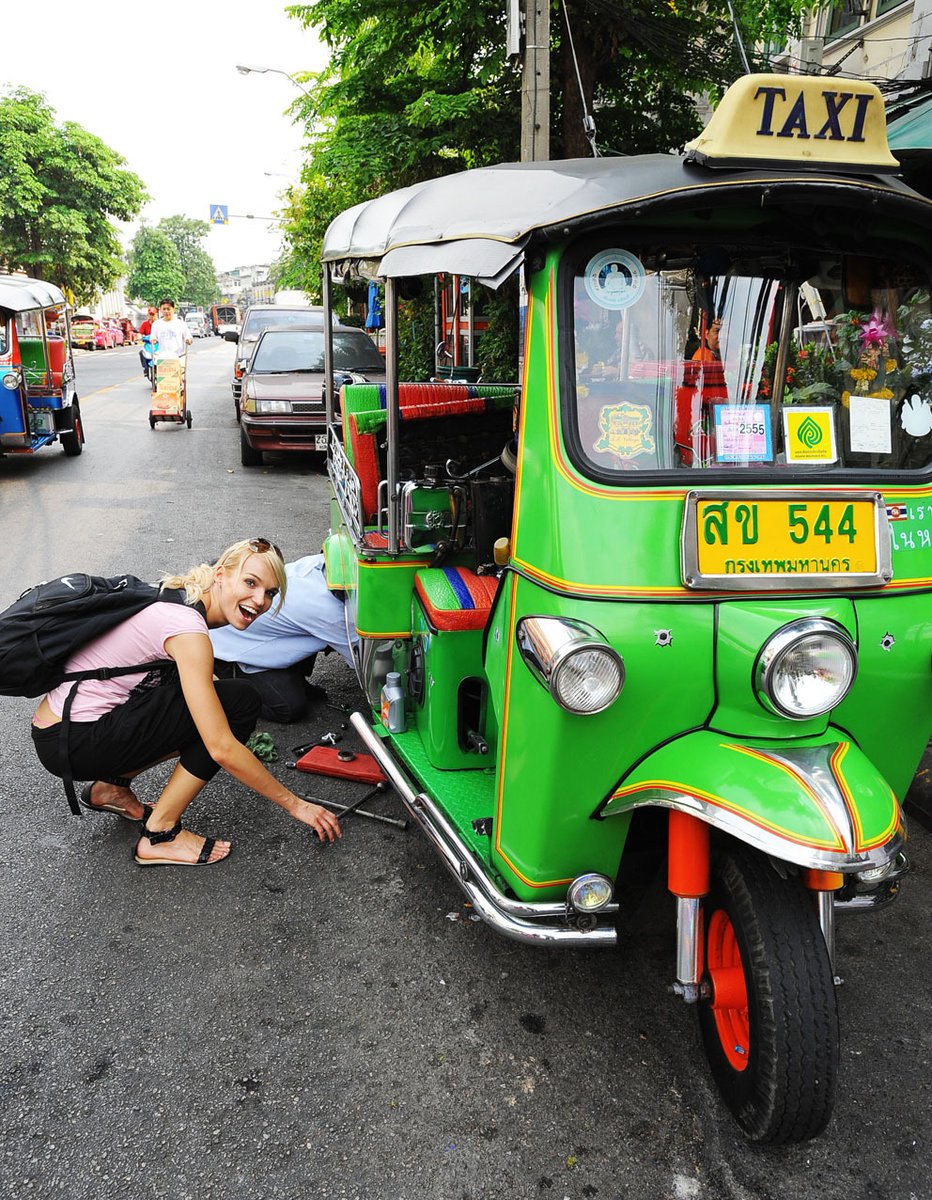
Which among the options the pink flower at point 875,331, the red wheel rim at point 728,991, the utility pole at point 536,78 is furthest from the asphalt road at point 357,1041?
the utility pole at point 536,78

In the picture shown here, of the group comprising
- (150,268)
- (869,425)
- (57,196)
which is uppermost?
(150,268)

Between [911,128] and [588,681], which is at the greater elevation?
[911,128]

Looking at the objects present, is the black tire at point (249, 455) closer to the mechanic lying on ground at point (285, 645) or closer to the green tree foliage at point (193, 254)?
the mechanic lying on ground at point (285, 645)

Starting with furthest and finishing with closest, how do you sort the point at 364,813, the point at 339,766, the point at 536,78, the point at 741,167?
the point at 536,78 < the point at 339,766 < the point at 364,813 < the point at 741,167

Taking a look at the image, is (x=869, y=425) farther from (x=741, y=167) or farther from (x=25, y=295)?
(x=25, y=295)

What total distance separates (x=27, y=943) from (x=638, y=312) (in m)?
2.77

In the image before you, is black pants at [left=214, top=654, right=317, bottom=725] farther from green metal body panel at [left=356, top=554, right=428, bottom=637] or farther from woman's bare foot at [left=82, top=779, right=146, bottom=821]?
green metal body panel at [left=356, top=554, right=428, bottom=637]

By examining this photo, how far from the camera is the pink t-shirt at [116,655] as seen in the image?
3.20 m

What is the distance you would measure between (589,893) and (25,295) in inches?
423

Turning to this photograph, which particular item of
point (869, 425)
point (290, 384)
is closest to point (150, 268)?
point (290, 384)

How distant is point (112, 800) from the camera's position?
3.63m

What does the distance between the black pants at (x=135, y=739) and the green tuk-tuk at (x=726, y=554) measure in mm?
1151

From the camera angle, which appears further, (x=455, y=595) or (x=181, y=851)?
(x=181, y=851)

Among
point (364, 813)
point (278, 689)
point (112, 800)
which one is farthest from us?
point (278, 689)
